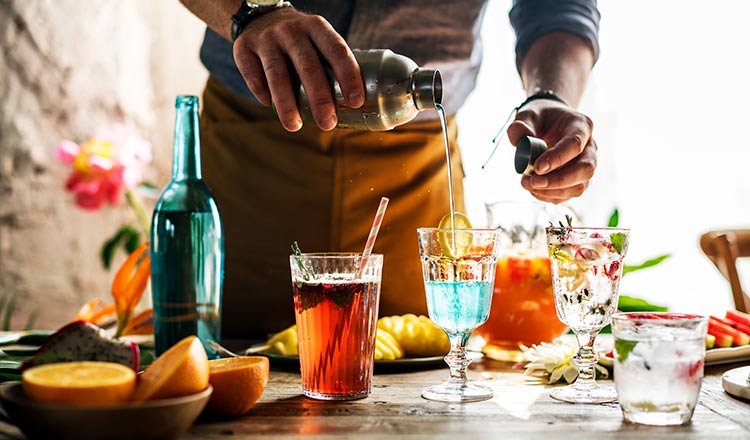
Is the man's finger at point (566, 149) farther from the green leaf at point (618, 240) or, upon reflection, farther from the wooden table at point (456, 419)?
the wooden table at point (456, 419)

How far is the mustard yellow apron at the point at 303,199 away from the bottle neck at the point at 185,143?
53 centimetres

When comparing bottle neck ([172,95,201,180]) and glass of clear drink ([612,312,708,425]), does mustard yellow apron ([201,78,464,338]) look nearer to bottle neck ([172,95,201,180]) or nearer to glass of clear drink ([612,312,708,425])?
bottle neck ([172,95,201,180])

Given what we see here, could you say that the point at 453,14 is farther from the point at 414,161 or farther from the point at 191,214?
the point at 191,214

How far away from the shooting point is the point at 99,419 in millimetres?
784

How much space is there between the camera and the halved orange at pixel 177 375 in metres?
0.86

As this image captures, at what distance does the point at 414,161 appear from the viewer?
1.96 m

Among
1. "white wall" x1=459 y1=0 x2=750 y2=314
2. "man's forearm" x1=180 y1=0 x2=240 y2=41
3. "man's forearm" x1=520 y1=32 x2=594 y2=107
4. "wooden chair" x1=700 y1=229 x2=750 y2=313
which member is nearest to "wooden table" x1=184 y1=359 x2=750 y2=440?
"man's forearm" x1=180 y1=0 x2=240 y2=41

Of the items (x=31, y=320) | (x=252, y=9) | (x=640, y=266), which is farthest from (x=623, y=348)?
(x=31, y=320)

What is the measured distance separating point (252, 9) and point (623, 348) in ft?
2.63

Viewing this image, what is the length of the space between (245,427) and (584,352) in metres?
0.52

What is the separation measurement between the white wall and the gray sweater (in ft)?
4.49

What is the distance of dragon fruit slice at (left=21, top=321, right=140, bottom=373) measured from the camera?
3.08ft

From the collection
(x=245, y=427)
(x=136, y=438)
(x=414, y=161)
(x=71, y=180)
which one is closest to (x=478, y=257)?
(x=245, y=427)

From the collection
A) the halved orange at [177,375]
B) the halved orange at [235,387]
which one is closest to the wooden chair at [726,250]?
the halved orange at [235,387]
